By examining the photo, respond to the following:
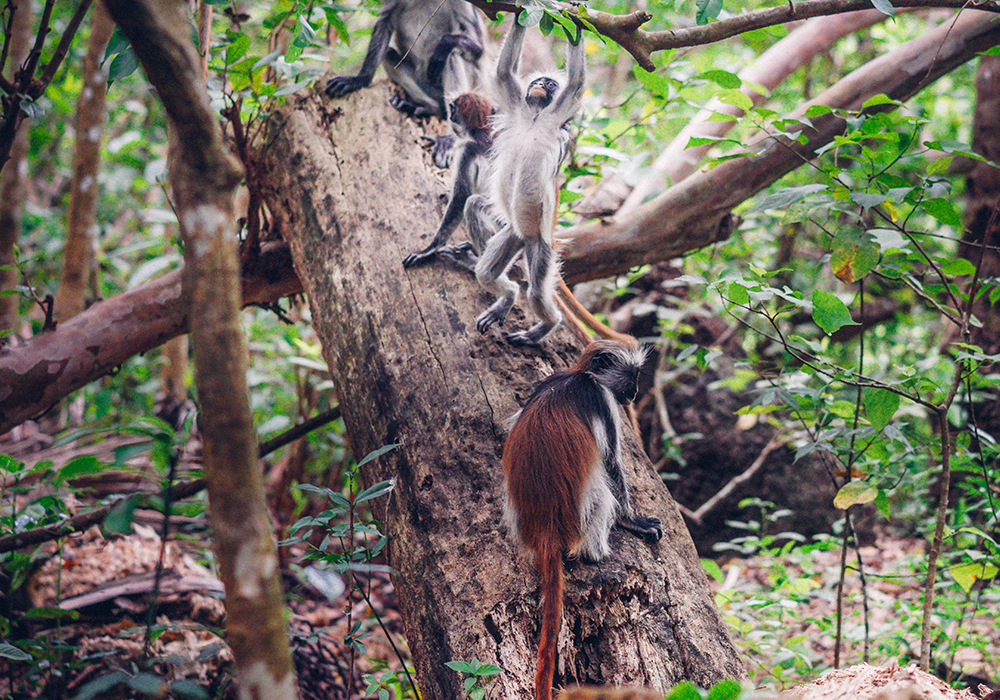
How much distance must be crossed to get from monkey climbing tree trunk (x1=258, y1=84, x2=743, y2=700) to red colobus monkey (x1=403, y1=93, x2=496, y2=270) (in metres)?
0.10

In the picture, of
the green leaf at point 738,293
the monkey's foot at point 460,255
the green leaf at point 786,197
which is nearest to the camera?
the green leaf at point 738,293

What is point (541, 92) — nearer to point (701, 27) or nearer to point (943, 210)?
point (701, 27)

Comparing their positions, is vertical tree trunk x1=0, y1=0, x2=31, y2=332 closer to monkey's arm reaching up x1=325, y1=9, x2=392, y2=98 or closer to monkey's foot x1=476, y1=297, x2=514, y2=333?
monkey's arm reaching up x1=325, y1=9, x2=392, y2=98

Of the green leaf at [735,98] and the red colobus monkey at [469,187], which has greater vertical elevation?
the red colobus monkey at [469,187]

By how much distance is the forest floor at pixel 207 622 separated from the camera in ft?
9.27

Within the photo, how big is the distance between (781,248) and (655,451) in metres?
2.41

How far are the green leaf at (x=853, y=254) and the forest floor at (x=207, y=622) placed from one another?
4.57 feet

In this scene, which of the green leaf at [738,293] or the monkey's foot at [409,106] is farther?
the monkey's foot at [409,106]

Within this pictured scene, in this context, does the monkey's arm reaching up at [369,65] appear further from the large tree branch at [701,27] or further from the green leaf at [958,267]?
the green leaf at [958,267]

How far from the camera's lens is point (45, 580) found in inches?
147

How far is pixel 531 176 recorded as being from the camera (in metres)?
3.33

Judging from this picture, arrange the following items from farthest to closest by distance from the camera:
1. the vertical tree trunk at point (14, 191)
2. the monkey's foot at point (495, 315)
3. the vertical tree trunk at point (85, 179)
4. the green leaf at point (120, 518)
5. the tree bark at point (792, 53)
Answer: the tree bark at point (792, 53), the vertical tree trunk at point (85, 179), the vertical tree trunk at point (14, 191), the monkey's foot at point (495, 315), the green leaf at point (120, 518)

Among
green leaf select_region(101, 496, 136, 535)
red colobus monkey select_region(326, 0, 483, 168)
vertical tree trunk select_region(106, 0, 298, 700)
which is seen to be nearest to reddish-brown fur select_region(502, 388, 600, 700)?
vertical tree trunk select_region(106, 0, 298, 700)

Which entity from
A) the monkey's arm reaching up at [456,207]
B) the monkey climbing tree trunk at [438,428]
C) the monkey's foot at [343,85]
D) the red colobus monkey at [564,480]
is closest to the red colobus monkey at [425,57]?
the monkey's foot at [343,85]
